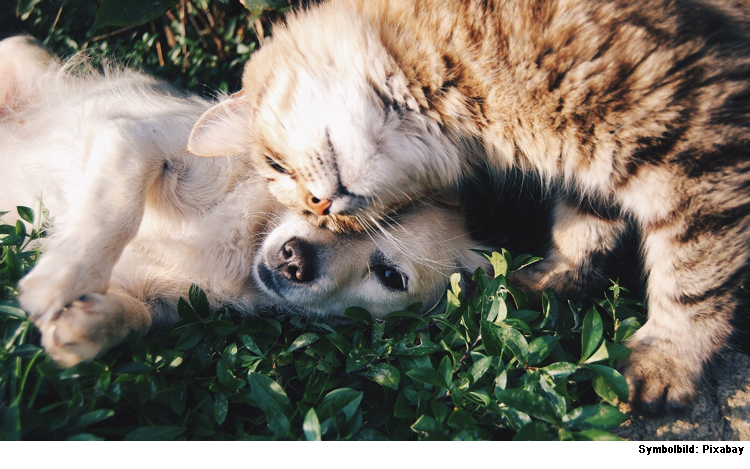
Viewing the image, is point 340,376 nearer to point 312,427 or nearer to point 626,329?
point 312,427

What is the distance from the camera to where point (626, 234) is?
2.71 meters

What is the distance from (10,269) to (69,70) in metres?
1.96

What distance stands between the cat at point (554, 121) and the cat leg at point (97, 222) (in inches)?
12.0

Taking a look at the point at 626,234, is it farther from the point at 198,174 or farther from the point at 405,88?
the point at 198,174

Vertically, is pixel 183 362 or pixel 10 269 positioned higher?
pixel 10 269

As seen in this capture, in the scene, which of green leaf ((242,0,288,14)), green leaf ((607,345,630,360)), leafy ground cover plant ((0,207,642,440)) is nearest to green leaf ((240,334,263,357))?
leafy ground cover plant ((0,207,642,440))

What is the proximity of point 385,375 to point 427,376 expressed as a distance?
0.19 meters

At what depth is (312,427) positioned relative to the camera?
176 centimetres

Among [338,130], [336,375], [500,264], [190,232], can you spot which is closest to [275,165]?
[338,130]

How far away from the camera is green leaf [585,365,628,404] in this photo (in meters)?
1.92

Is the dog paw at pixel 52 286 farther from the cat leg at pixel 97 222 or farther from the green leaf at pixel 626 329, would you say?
the green leaf at pixel 626 329

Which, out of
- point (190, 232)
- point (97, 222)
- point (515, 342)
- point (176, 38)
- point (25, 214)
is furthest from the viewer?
point (176, 38)

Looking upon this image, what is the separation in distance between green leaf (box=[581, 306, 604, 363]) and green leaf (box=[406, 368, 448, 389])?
51 cm
